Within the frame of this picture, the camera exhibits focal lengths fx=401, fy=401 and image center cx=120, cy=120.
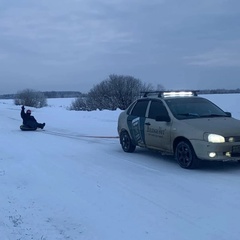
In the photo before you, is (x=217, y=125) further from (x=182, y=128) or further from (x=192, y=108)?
(x=192, y=108)

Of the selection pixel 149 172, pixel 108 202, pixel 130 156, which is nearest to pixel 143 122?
pixel 130 156

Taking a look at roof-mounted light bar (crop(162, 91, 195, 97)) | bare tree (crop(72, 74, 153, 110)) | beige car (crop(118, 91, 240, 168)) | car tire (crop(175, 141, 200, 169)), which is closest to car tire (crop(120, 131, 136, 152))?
beige car (crop(118, 91, 240, 168))

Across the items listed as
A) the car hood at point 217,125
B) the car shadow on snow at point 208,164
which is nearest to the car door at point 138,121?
the car shadow on snow at point 208,164

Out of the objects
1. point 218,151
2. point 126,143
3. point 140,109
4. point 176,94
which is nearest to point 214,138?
point 218,151

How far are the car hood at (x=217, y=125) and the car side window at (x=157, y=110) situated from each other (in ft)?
3.16

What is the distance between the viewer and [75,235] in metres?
4.63

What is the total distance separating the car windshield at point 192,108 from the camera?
29.9ft

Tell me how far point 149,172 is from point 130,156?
224cm

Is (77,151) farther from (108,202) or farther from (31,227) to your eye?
(31,227)

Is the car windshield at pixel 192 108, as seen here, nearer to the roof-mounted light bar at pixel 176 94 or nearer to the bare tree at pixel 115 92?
the roof-mounted light bar at pixel 176 94

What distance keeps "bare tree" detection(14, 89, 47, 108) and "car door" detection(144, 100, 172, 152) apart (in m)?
74.1

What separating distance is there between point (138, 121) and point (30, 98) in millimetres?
76014

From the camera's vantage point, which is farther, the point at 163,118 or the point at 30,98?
the point at 30,98

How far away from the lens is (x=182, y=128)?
28.0 ft
